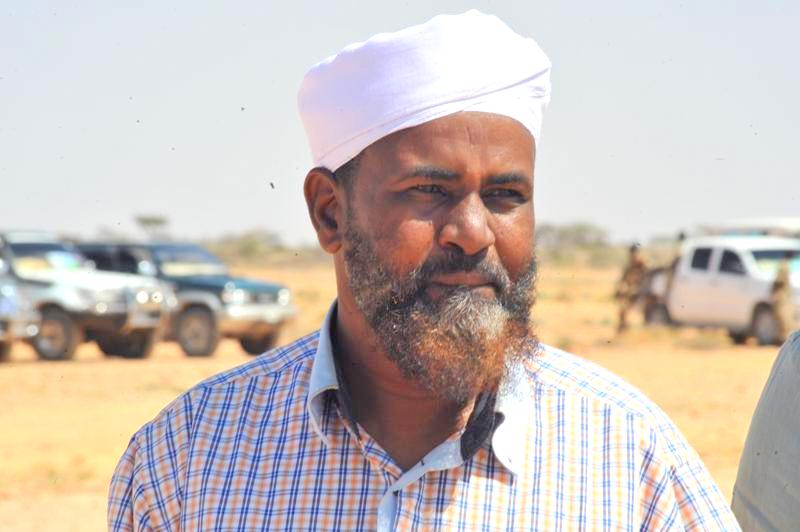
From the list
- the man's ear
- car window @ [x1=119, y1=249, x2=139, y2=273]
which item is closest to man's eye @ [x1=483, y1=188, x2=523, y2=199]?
the man's ear

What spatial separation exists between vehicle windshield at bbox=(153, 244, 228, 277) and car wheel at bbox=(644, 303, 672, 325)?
8282mm

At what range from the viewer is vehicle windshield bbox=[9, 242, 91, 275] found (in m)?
20.4

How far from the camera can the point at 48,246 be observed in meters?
21.0

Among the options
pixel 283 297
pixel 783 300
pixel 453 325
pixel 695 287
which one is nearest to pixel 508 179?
pixel 453 325

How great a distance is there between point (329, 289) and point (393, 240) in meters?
51.7

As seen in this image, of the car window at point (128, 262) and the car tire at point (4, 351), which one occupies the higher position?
the car window at point (128, 262)

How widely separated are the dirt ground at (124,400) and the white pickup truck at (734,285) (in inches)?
16.9

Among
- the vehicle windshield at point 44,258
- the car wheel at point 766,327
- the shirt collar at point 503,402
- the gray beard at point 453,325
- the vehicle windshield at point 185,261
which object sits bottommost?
the car wheel at point 766,327

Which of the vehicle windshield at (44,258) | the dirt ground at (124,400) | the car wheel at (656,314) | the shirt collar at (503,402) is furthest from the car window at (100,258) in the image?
the shirt collar at (503,402)

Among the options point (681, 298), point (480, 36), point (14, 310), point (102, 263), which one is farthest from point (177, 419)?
point (681, 298)

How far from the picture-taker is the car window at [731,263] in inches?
927

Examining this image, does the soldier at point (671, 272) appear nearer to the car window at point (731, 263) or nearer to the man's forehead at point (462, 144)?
the car window at point (731, 263)

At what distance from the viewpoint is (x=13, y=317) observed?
60.7ft

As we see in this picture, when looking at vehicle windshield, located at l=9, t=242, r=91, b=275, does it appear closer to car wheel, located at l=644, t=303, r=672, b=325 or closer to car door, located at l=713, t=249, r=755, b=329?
car door, located at l=713, t=249, r=755, b=329
